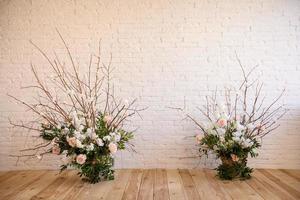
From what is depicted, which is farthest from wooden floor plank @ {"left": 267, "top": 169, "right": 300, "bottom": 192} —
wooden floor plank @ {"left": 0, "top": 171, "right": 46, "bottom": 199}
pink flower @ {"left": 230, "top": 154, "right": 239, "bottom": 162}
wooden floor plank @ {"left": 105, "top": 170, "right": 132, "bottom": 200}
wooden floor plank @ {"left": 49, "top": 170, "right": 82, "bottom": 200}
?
wooden floor plank @ {"left": 0, "top": 171, "right": 46, "bottom": 199}

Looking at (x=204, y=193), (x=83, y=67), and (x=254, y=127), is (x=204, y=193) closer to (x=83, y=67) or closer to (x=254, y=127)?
(x=254, y=127)

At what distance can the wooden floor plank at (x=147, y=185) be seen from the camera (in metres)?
2.85

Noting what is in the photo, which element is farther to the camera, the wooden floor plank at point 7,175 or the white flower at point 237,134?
the wooden floor plank at point 7,175

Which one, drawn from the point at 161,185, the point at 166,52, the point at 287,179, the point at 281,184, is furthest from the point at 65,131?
the point at 287,179

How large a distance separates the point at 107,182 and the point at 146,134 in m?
0.84

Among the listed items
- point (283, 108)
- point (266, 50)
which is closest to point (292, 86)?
point (283, 108)

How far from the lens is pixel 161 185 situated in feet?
10.4

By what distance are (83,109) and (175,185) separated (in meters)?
1.32

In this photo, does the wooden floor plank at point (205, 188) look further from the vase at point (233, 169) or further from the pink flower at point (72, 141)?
the pink flower at point (72, 141)

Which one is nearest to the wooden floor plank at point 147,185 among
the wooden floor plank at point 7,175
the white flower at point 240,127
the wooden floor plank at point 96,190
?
the wooden floor plank at point 96,190

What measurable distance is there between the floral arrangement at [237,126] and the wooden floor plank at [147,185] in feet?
2.27

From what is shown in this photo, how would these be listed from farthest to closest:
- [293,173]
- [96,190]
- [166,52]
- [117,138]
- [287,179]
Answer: [166,52] < [293,173] < [287,179] < [117,138] < [96,190]

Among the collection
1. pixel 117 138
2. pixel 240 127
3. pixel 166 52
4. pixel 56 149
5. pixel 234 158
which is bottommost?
pixel 234 158

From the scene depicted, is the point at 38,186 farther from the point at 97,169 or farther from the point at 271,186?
the point at 271,186
